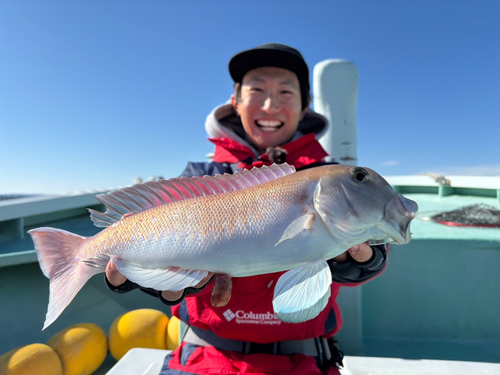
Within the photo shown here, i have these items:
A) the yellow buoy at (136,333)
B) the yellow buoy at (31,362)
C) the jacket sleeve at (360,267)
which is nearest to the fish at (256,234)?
the jacket sleeve at (360,267)

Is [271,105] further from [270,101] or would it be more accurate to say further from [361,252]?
[361,252]

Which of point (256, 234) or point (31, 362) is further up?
point (256, 234)

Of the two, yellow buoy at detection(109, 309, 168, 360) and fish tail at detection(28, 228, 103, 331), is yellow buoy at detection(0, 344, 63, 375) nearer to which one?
yellow buoy at detection(109, 309, 168, 360)

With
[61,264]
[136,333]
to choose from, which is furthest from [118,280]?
[136,333]

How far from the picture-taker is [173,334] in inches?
113

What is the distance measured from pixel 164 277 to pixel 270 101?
59.3 inches

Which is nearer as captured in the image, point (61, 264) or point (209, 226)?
point (209, 226)

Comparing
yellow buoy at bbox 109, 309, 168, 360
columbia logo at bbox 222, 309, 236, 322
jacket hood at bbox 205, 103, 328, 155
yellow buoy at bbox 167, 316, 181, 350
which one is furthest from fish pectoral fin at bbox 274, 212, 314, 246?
yellow buoy at bbox 109, 309, 168, 360

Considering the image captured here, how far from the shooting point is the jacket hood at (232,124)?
102 inches

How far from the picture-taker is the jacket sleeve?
1.50 m

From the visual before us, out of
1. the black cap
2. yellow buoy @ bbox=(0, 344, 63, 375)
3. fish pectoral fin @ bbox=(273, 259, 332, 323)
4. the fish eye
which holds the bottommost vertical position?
yellow buoy @ bbox=(0, 344, 63, 375)

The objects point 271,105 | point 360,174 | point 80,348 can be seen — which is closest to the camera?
point 360,174

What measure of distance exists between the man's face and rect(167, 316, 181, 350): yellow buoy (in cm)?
208

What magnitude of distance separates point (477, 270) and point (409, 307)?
871 millimetres
